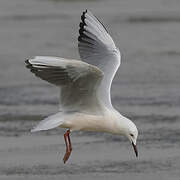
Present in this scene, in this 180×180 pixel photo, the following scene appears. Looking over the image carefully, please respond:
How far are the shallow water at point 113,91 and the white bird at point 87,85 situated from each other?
0.43 m

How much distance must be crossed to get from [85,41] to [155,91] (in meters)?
2.94

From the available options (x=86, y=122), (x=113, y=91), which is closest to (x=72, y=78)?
(x=86, y=122)

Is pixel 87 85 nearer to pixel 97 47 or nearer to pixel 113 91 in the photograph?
pixel 97 47

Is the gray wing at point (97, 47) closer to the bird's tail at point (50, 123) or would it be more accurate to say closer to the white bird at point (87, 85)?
the white bird at point (87, 85)

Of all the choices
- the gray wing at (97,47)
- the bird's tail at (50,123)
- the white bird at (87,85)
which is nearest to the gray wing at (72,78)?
the white bird at (87,85)

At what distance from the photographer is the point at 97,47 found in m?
7.68

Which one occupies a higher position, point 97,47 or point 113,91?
point 97,47

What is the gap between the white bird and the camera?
609 centimetres

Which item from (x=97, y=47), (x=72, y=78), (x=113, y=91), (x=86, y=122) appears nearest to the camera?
(x=72, y=78)

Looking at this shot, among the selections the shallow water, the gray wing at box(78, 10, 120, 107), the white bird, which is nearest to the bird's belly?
the white bird

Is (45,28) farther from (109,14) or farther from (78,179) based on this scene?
(78,179)

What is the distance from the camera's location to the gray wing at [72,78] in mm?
5992

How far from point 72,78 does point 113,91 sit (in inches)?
161

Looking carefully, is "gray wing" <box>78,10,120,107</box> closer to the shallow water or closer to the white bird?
the white bird
